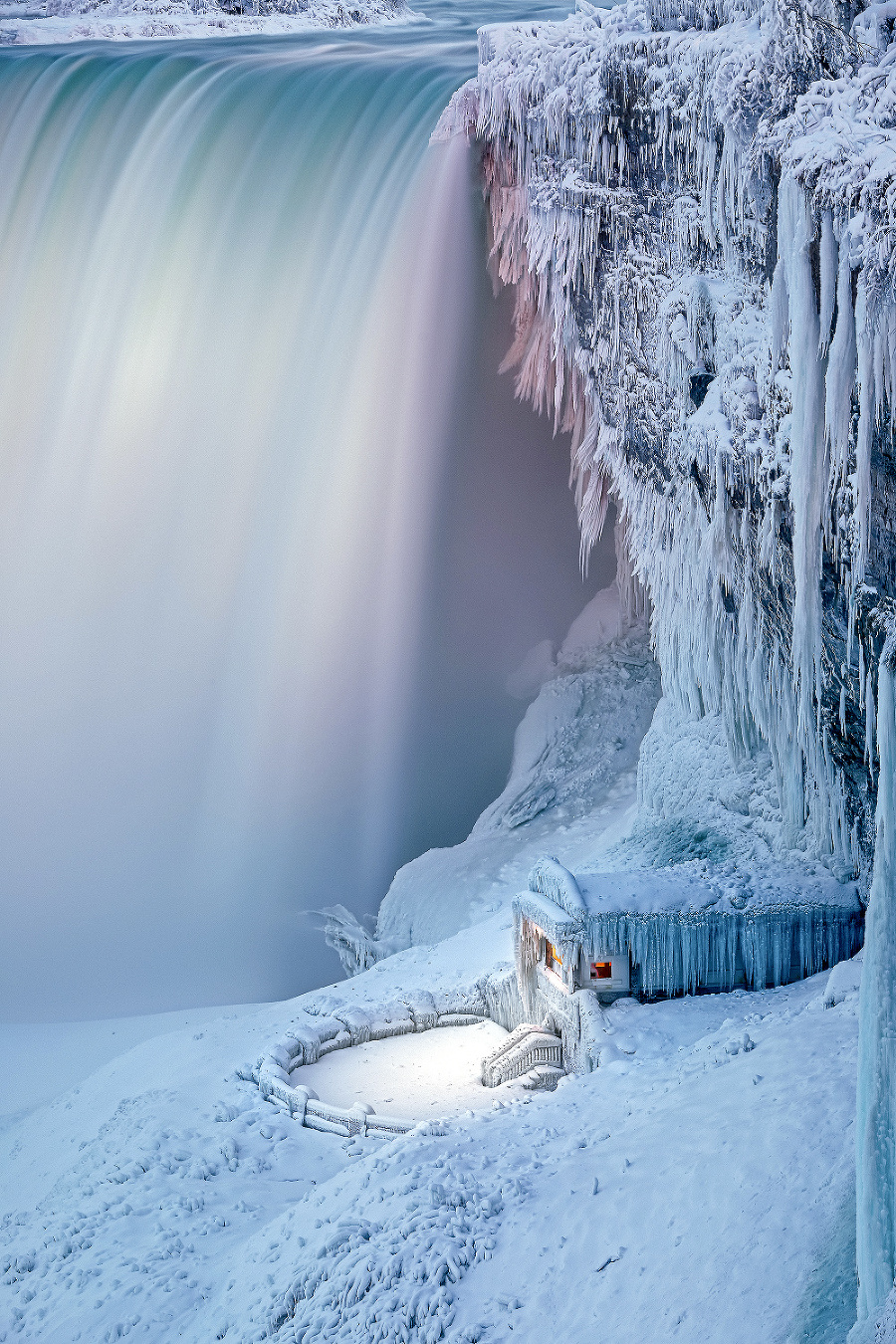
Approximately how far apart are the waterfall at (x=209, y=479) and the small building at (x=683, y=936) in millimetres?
9973

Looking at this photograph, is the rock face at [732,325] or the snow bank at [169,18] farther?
the snow bank at [169,18]

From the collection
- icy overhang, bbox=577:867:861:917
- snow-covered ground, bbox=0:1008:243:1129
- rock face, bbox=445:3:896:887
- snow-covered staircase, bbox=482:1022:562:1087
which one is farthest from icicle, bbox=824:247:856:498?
snow-covered ground, bbox=0:1008:243:1129

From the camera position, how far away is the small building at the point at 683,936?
13.1 metres

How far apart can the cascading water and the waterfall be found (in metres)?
0.05

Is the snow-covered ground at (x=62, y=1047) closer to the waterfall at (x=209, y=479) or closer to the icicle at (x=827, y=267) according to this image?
the waterfall at (x=209, y=479)

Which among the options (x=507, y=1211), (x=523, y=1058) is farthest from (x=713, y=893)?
(x=507, y=1211)

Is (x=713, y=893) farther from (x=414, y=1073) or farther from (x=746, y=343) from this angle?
(x=746, y=343)

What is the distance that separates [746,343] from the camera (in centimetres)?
1194

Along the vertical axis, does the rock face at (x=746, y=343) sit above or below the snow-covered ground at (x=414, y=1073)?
above

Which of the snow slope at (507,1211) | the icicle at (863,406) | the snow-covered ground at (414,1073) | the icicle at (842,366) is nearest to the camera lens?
the snow slope at (507,1211)

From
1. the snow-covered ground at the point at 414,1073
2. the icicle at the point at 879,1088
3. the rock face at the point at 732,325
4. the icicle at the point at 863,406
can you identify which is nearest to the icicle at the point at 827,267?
the rock face at the point at 732,325

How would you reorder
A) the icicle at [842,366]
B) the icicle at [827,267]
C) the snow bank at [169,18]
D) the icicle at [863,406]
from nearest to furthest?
1. the icicle at [863,406]
2. the icicle at [842,366]
3. the icicle at [827,267]
4. the snow bank at [169,18]

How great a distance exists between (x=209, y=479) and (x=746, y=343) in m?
12.3

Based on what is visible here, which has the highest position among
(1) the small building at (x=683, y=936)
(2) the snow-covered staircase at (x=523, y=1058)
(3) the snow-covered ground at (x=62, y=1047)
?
(1) the small building at (x=683, y=936)
